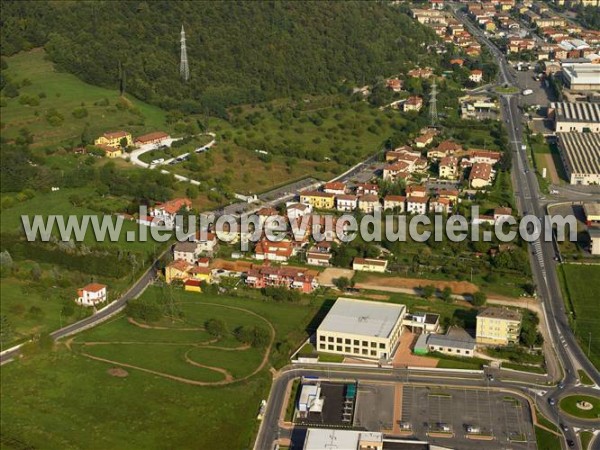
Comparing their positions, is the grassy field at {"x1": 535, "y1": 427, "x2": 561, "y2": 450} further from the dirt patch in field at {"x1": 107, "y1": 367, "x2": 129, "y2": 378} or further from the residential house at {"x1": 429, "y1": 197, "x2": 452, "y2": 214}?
the residential house at {"x1": 429, "y1": 197, "x2": 452, "y2": 214}

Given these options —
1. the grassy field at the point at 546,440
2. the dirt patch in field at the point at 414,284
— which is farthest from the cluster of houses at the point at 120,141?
the grassy field at the point at 546,440

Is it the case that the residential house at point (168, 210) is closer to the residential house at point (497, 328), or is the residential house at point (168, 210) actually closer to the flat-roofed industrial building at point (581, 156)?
the residential house at point (497, 328)

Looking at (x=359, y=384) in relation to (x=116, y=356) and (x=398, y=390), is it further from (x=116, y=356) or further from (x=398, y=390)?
(x=116, y=356)

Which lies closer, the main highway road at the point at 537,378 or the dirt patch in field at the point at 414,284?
Answer: the main highway road at the point at 537,378

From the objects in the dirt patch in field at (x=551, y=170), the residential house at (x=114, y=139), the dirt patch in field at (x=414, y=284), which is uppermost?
the residential house at (x=114, y=139)

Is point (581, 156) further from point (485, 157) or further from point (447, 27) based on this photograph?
point (447, 27)

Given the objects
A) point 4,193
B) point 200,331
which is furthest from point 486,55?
point 200,331
